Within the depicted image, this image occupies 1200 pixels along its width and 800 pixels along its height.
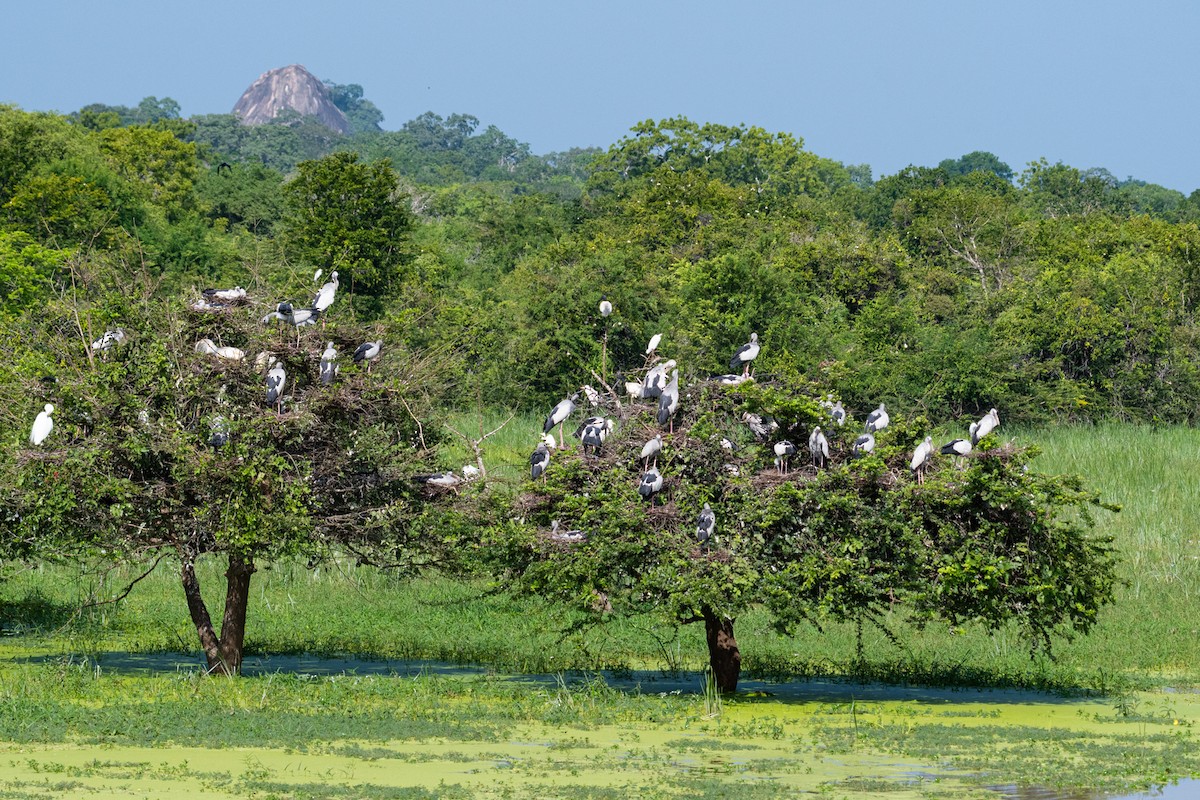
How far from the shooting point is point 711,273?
3170cm

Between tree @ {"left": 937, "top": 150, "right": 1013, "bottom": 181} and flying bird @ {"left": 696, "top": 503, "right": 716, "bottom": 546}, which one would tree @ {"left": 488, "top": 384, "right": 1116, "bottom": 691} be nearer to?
flying bird @ {"left": 696, "top": 503, "right": 716, "bottom": 546}

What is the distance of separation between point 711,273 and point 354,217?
8590 mm

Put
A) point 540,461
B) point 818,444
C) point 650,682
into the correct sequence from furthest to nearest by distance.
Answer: point 650,682
point 540,461
point 818,444

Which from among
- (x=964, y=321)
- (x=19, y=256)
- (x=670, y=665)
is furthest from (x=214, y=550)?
(x=964, y=321)

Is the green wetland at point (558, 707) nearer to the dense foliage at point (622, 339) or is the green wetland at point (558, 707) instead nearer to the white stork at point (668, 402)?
the dense foliage at point (622, 339)

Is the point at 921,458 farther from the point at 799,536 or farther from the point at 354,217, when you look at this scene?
the point at 354,217

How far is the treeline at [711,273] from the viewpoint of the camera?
29703mm

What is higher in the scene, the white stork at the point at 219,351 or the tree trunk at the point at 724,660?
the white stork at the point at 219,351

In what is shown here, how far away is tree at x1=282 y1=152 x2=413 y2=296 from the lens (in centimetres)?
3497

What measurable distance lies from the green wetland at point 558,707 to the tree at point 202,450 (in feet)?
3.21

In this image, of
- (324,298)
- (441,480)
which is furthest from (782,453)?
(324,298)


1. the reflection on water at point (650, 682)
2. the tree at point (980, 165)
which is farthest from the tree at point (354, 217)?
the tree at point (980, 165)

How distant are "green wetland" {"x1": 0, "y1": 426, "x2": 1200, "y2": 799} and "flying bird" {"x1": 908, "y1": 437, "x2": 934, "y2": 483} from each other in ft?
3.94

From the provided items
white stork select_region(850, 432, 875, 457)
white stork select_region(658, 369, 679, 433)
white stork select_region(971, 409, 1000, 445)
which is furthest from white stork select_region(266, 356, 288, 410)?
white stork select_region(971, 409, 1000, 445)
